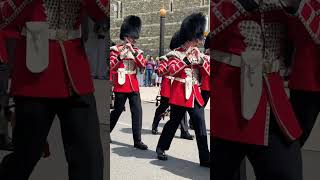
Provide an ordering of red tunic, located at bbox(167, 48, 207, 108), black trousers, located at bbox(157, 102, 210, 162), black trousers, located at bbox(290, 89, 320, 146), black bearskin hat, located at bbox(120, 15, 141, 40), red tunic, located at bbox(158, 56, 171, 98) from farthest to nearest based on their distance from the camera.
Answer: black bearskin hat, located at bbox(120, 15, 141, 40), red tunic, located at bbox(158, 56, 171, 98), red tunic, located at bbox(167, 48, 207, 108), black trousers, located at bbox(157, 102, 210, 162), black trousers, located at bbox(290, 89, 320, 146)

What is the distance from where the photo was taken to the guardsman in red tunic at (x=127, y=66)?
5.52m

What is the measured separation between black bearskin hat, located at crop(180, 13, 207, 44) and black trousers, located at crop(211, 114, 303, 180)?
2.66 metres

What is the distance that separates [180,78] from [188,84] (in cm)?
12

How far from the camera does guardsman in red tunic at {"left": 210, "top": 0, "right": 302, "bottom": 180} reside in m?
1.89

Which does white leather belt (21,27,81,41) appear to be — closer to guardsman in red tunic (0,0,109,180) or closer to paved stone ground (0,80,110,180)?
guardsman in red tunic (0,0,109,180)

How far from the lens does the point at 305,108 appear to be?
202 centimetres

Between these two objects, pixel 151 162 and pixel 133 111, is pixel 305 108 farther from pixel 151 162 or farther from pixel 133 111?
pixel 133 111

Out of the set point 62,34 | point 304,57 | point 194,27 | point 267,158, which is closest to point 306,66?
point 304,57

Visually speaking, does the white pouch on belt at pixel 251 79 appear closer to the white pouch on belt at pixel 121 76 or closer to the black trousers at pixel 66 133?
the black trousers at pixel 66 133

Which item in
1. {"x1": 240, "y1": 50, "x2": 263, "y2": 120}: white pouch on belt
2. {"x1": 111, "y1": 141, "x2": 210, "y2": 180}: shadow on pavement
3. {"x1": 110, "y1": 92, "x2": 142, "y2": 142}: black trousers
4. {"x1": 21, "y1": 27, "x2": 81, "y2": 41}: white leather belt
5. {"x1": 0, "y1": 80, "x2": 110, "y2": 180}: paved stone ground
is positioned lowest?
{"x1": 111, "y1": 141, "x2": 210, "y2": 180}: shadow on pavement

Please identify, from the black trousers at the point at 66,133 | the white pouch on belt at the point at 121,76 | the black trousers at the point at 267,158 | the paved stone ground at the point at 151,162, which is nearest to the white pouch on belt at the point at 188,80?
the paved stone ground at the point at 151,162

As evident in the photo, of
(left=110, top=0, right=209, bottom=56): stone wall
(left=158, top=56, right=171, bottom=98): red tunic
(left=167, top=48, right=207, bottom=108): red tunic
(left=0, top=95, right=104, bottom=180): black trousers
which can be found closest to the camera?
(left=0, top=95, right=104, bottom=180): black trousers

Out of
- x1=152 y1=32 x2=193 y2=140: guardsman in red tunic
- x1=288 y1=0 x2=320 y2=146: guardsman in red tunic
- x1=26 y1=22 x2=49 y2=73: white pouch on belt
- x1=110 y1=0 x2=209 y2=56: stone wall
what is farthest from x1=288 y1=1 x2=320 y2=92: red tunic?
x1=110 y1=0 x2=209 y2=56: stone wall

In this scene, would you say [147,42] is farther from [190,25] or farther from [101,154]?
[101,154]
